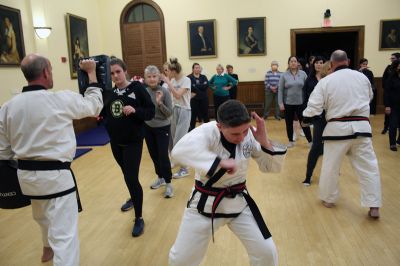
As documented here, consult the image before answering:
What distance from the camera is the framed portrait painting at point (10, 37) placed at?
6361 mm

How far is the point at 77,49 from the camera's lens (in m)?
9.06

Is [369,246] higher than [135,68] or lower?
lower

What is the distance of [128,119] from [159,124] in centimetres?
93

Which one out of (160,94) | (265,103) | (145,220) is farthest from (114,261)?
(265,103)

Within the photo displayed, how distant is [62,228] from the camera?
2229 millimetres

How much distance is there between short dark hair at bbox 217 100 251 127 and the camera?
181 cm

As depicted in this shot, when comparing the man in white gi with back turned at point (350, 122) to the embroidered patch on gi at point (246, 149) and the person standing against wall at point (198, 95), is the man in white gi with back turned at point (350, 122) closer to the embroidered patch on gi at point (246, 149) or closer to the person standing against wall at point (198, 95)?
the embroidered patch on gi at point (246, 149)

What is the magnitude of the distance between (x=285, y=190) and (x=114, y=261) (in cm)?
228

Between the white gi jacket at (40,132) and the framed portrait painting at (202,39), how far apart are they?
829 cm

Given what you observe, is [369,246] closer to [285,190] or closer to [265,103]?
[285,190]

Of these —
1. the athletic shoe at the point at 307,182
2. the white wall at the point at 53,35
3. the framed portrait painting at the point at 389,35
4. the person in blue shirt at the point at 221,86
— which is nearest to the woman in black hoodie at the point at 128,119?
the athletic shoe at the point at 307,182

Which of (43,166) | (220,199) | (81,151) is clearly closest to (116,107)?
(43,166)

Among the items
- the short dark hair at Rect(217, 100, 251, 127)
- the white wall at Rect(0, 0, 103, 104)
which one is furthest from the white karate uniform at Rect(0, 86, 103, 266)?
the white wall at Rect(0, 0, 103, 104)

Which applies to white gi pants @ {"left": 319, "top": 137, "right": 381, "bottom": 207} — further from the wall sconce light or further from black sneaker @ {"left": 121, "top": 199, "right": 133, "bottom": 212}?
the wall sconce light
